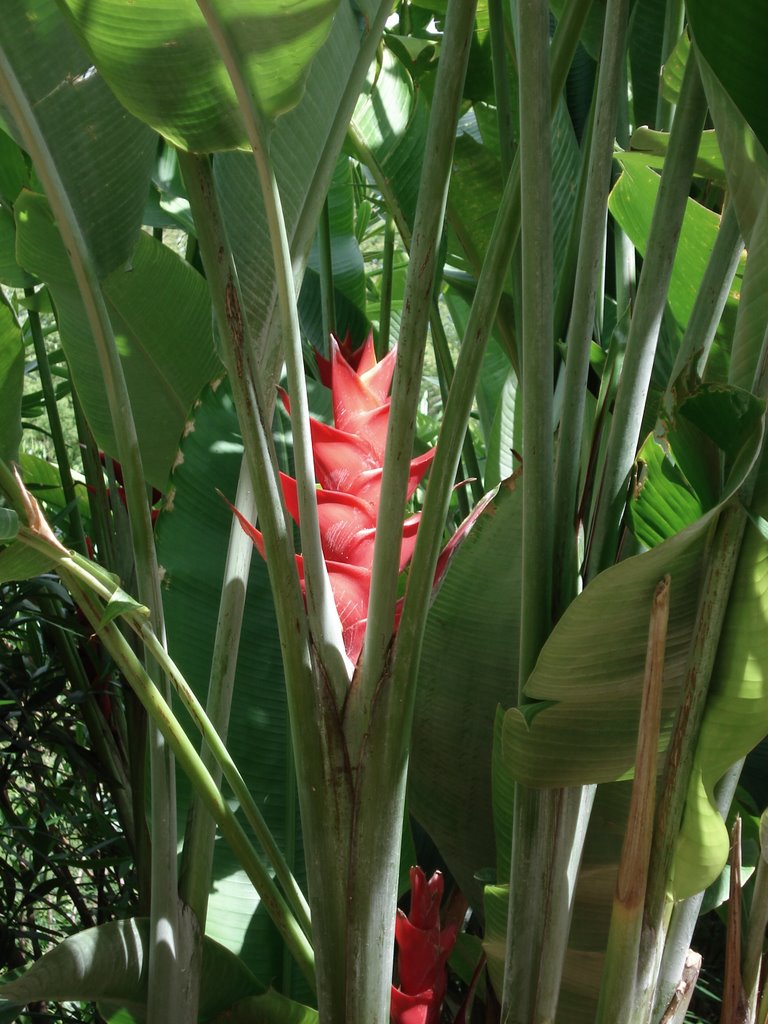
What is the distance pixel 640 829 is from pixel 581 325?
0.74ft

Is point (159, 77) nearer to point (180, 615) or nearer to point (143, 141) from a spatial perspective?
point (143, 141)

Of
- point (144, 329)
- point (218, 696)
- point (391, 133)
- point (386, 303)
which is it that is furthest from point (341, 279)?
point (218, 696)

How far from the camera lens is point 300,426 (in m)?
0.45

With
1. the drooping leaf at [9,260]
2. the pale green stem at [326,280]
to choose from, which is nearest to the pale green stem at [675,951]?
the pale green stem at [326,280]

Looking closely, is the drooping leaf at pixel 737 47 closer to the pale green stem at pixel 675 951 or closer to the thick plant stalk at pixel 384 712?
the thick plant stalk at pixel 384 712

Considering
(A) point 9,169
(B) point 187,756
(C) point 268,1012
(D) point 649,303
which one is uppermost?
(A) point 9,169

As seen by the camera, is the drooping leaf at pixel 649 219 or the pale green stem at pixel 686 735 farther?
the drooping leaf at pixel 649 219

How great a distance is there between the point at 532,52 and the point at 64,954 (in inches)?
18.7

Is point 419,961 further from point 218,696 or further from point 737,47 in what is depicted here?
point 737,47

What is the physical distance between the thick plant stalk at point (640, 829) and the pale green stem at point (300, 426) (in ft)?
0.50

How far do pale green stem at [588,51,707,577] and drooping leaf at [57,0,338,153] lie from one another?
0.16 meters

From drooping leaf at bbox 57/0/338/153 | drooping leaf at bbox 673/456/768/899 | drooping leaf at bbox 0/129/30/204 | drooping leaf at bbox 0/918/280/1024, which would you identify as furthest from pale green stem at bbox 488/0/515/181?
drooping leaf at bbox 0/918/280/1024

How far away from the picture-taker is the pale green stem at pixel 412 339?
43 cm

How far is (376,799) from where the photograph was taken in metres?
0.45
